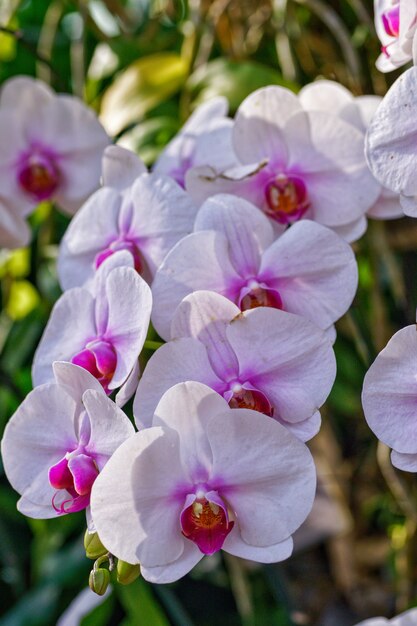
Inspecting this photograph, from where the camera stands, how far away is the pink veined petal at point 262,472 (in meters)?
0.48

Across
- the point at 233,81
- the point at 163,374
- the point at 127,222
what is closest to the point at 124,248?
the point at 127,222

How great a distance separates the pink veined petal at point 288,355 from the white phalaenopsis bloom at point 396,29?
0.17 metres

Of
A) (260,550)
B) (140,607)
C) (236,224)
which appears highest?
(236,224)

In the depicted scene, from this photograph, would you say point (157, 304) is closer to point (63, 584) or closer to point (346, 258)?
point (346, 258)

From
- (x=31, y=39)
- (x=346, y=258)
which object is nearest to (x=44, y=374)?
(x=346, y=258)

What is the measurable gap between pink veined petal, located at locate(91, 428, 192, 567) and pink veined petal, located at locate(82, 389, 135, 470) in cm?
2

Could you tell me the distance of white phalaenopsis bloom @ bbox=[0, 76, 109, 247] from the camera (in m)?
0.81

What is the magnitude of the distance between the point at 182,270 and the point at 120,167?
0.53ft

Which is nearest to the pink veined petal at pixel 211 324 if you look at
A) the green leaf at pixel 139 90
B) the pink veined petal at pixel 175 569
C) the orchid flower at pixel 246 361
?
the orchid flower at pixel 246 361

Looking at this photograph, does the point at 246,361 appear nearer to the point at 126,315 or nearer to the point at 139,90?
the point at 126,315

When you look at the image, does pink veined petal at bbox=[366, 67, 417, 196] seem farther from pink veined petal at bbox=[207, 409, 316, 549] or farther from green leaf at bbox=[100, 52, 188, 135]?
green leaf at bbox=[100, 52, 188, 135]

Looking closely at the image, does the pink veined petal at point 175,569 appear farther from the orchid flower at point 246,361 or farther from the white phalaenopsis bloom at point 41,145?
the white phalaenopsis bloom at point 41,145

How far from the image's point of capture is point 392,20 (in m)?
0.56

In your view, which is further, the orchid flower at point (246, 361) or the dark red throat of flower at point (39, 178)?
the dark red throat of flower at point (39, 178)
